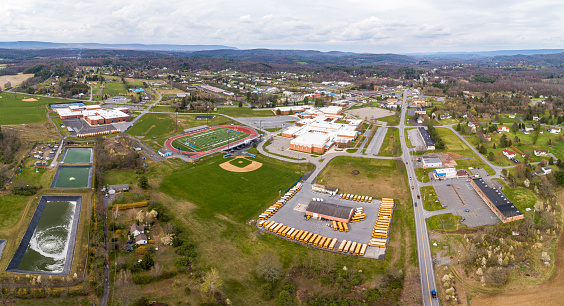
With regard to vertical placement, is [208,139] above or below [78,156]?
above

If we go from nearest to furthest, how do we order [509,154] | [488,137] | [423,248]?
[423,248] < [509,154] < [488,137]

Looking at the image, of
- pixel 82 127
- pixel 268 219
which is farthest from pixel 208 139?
pixel 268 219

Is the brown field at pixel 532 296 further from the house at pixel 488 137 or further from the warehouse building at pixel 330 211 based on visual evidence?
the house at pixel 488 137

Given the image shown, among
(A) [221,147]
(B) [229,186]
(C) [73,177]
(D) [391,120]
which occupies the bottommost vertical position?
(B) [229,186]

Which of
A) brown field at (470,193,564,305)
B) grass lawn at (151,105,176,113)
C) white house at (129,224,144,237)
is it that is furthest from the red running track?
brown field at (470,193,564,305)

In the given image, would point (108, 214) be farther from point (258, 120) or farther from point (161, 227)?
point (258, 120)

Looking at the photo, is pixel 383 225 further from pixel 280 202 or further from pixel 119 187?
pixel 119 187

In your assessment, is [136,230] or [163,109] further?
[163,109]

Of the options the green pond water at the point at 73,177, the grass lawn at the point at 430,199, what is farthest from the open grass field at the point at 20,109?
the grass lawn at the point at 430,199
